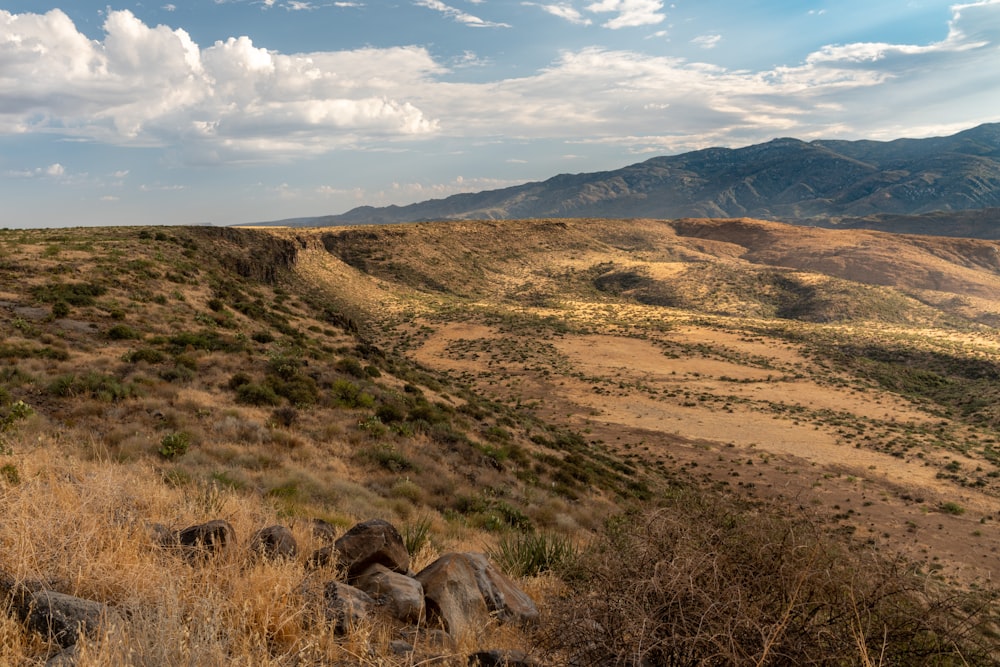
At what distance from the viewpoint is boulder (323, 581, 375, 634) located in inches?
144

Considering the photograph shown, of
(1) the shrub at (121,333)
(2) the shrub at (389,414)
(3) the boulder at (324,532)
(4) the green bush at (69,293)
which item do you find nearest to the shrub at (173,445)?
(3) the boulder at (324,532)

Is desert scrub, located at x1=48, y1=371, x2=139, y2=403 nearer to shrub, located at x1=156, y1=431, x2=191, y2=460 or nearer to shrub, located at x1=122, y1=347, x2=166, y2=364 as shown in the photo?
shrub, located at x1=122, y1=347, x2=166, y2=364

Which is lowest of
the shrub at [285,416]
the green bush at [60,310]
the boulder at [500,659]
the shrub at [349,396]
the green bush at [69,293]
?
the shrub at [349,396]

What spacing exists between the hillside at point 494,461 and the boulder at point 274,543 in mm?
171

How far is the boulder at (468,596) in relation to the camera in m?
4.37

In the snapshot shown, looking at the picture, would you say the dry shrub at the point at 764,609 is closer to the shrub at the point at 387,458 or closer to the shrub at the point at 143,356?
the shrub at the point at 387,458

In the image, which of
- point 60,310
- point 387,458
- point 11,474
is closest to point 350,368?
point 387,458

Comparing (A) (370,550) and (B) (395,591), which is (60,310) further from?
(B) (395,591)

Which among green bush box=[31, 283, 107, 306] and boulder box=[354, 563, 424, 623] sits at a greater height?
green bush box=[31, 283, 107, 306]

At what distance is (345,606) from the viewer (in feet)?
12.4

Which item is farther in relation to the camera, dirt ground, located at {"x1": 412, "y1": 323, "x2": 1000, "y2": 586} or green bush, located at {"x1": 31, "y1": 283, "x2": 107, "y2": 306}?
green bush, located at {"x1": 31, "y1": 283, "x2": 107, "y2": 306}

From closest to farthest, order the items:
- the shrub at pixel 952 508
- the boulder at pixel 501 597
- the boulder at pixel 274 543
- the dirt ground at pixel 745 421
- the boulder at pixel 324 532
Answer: the boulder at pixel 274 543 < the boulder at pixel 501 597 < the boulder at pixel 324 532 < the dirt ground at pixel 745 421 < the shrub at pixel 952 508

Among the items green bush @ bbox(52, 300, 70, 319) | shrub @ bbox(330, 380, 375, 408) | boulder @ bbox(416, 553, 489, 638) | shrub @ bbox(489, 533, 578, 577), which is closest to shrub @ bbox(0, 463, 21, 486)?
boulder @ bbox(416, 553, 489, 638)

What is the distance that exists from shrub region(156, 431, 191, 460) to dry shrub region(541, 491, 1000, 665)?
26.4 ft
